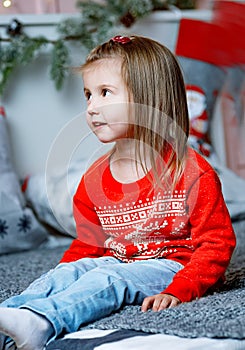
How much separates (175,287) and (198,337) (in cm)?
19

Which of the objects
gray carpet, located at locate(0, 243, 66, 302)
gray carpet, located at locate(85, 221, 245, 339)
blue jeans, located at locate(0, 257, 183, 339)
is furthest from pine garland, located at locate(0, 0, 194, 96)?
gray carpet, located at locate(85, 221, 245, 339)

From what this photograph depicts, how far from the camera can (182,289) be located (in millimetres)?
1071

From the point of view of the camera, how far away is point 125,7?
2.27 meters

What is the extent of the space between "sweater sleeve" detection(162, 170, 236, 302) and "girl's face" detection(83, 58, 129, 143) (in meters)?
0.17

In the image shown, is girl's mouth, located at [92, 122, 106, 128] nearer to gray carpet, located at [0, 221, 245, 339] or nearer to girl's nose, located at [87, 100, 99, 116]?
girl's nose, located at [87, 100, 99, 116]

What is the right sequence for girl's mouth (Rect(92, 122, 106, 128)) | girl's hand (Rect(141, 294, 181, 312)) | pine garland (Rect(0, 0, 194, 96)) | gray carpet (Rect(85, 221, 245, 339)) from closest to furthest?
gray carpet (Rect(85, 221, 245, 339)), girl's hand (Rect(141, 294, 181, 312)), girl's mouth (Rect(92, 122, 106, 128)), pine garland (Rect(0, 0, 194, 96))

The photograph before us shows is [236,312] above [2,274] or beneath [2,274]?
above

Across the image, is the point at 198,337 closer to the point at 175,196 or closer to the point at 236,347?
the point at 236,347

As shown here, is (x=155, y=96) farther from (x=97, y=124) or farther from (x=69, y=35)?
(x=69, y=35)

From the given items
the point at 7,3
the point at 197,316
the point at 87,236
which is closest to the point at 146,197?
the point at 87,236

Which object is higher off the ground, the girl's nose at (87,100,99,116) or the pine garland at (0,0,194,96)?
the girl's nose at (87,100,99,116)

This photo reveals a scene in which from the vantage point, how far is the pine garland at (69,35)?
2.14 meters

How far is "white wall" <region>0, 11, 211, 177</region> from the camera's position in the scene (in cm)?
222

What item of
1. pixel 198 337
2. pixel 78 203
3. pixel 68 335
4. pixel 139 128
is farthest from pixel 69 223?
pixel 198 337
